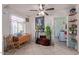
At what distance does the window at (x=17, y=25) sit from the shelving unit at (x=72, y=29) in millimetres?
663

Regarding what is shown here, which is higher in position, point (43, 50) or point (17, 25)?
point (17, 25)

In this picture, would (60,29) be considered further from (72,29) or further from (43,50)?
(43,50)

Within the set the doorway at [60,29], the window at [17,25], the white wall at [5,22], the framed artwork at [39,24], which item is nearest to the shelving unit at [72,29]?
the doorway at [60,29]

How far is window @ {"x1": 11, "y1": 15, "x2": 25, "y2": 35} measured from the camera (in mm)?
1771

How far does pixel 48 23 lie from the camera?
183 centimetres

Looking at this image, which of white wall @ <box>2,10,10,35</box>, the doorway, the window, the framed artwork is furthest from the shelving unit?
white wall @ <box>2,10,10,35</box>

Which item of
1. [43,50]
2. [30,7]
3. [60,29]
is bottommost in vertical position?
[43,50]

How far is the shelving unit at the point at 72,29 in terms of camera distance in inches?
68.7

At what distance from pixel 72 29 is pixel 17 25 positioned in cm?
77

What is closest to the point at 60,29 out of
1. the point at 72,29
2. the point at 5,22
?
the point at 72,29

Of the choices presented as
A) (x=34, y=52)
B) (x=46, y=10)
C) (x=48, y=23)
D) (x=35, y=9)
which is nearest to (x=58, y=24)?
(x=48, y=23)

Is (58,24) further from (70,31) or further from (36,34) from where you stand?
(36,34)

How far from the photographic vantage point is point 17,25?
178 centimetres

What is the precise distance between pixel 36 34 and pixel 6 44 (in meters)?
0.45
